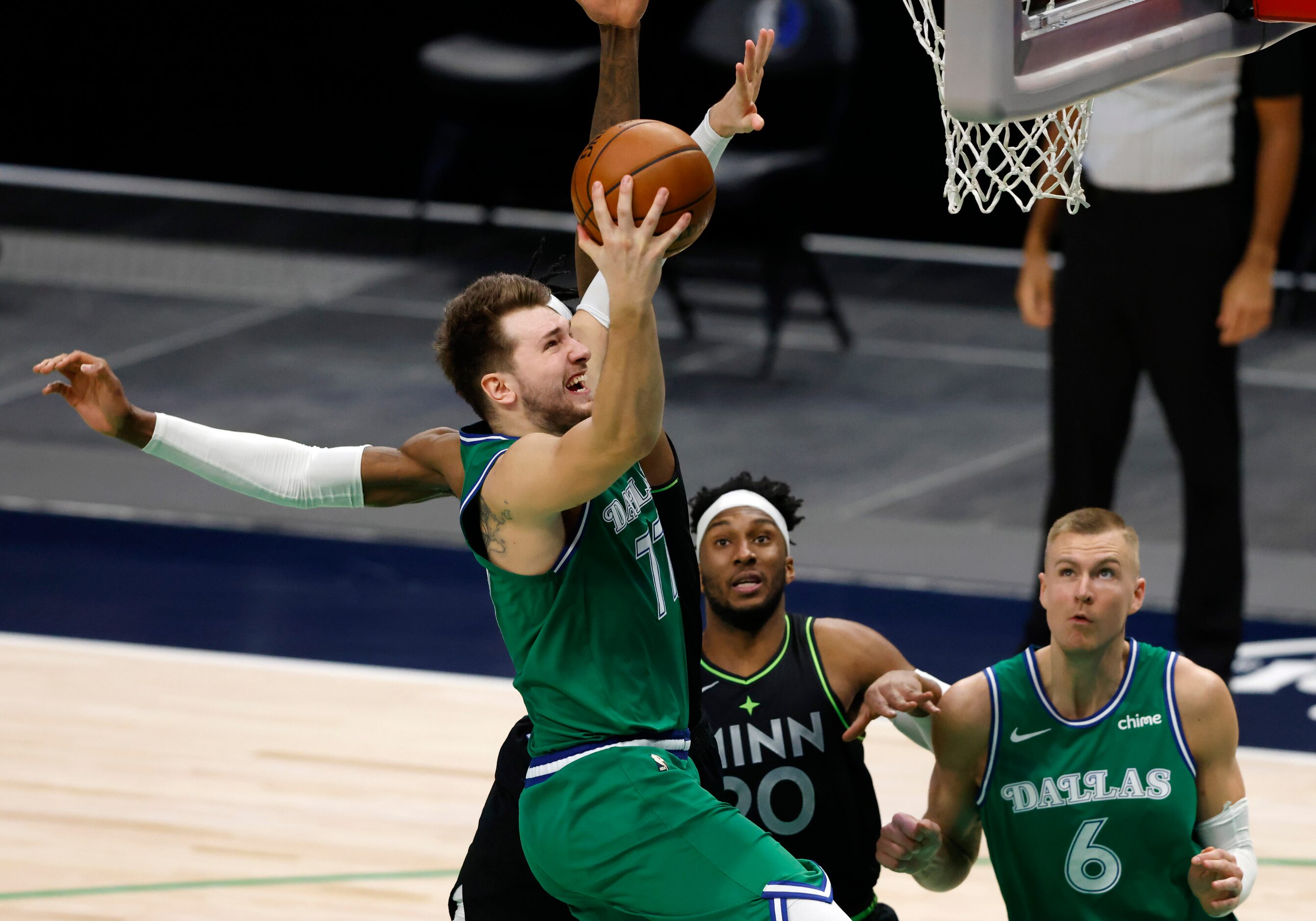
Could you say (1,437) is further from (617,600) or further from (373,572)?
(617,600)

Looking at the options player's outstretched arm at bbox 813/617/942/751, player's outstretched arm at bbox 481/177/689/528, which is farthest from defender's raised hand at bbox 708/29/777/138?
player's outstretched arm at bbox 813/617/942/751

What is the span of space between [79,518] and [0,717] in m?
2.00

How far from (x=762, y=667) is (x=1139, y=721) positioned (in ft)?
2.74

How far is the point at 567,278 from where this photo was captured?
1180 centimetres

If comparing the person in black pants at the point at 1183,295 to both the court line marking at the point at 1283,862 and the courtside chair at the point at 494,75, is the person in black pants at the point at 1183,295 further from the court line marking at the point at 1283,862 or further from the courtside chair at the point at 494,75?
the courtside chair at the point at 494,75

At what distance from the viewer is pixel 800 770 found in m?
4.36

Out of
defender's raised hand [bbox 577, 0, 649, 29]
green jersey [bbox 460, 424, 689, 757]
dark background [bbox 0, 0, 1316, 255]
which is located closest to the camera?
green jersey [bbox 460, 424, 689, 757]

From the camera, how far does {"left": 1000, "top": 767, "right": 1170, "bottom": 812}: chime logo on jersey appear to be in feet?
13.6

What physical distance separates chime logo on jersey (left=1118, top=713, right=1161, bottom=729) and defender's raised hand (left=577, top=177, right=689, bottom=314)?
1643 mm

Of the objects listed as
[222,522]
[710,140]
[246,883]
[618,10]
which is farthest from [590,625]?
[222,522]

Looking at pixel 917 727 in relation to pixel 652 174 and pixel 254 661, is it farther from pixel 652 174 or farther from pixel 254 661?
pixel 254 661

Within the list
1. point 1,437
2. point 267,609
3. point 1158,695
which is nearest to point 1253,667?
point 1158,695

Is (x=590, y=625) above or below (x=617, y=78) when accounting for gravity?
below

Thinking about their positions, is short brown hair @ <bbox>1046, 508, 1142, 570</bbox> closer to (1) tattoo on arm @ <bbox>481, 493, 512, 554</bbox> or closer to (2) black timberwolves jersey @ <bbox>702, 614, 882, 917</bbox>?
(2) black timberwolves jersey @ <bbox>702, 614, 882, 917</bbox>
